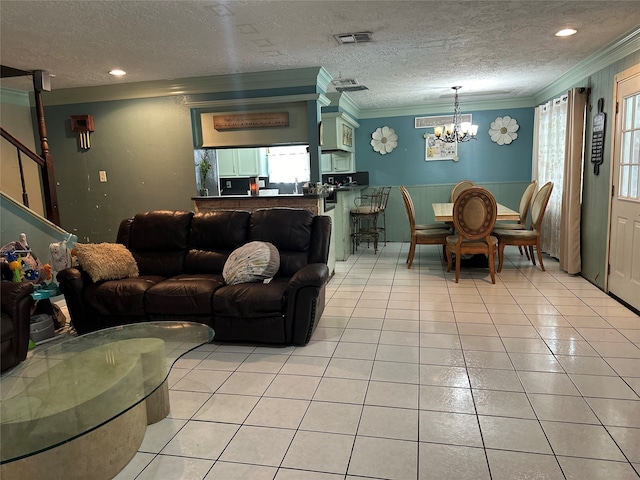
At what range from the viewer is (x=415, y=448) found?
196 cm

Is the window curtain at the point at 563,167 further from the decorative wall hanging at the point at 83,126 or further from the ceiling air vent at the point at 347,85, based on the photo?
the decorative wall hanging at the point at 83,126

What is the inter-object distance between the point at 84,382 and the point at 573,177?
5.01m

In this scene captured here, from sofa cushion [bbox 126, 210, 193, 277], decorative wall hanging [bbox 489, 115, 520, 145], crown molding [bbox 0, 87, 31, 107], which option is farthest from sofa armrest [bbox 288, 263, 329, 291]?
decorative wall hanging [bbox 489, 115, 520, 145]

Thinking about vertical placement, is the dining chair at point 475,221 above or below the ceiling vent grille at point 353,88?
below

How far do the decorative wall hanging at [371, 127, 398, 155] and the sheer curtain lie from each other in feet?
7.44

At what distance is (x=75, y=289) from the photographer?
11.0ft

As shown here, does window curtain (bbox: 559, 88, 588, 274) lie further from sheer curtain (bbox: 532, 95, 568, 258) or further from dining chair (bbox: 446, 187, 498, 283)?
dining chair (bbox: 446, 187, 498, 283)

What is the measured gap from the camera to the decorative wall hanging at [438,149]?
737 centimetres

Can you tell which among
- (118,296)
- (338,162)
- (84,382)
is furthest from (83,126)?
(84,382)

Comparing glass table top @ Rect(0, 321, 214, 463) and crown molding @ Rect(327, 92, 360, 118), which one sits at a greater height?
crown molding @ Rect(327, 92, 360, 118)

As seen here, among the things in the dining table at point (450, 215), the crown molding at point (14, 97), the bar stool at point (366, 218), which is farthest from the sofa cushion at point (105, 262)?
the bar stool at point (366, 218)

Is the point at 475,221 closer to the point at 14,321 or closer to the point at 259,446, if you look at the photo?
the point at 259,446

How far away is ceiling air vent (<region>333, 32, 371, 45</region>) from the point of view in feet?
11.4

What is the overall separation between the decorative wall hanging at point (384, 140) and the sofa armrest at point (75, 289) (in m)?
5.43
